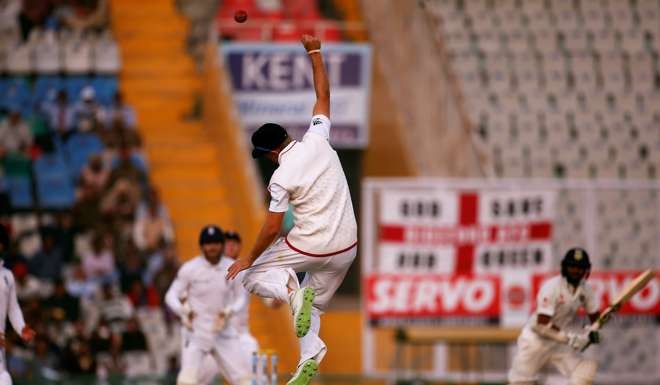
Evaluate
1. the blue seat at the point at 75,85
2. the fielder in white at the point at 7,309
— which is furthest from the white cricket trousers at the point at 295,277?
the blue seat at the point at 75,85

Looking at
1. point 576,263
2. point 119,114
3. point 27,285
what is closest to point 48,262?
point 27,285

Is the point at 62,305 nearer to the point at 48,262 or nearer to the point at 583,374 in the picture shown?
the point at 48,262

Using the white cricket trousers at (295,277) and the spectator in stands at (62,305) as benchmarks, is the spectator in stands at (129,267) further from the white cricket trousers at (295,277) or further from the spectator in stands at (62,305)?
the white cricket trousers at (295,277)

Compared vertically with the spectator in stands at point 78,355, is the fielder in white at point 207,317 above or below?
above

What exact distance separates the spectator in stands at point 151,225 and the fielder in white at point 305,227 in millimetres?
9586

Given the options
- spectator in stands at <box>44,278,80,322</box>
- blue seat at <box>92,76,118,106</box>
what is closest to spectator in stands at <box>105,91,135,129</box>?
blue seat at <box>92,76,118,106</box>

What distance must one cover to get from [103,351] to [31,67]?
18.0 ft

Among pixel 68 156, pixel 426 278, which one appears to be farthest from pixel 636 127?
pixel 68 156

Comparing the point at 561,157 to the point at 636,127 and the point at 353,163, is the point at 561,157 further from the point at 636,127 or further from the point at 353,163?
the point at 353,163

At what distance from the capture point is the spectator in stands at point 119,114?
75.8 feet

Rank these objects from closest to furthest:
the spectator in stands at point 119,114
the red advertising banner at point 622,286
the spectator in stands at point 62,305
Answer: the spectator in stands at point 62,305
the red advertising banner at point 622,286
the spectator in stands at point 119,114

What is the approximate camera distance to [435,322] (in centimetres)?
2162

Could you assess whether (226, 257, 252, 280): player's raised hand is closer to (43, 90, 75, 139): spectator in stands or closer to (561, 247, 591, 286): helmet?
(561, 247, 591, 286): helmet

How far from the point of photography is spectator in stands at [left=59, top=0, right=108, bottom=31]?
24578 millimetres
